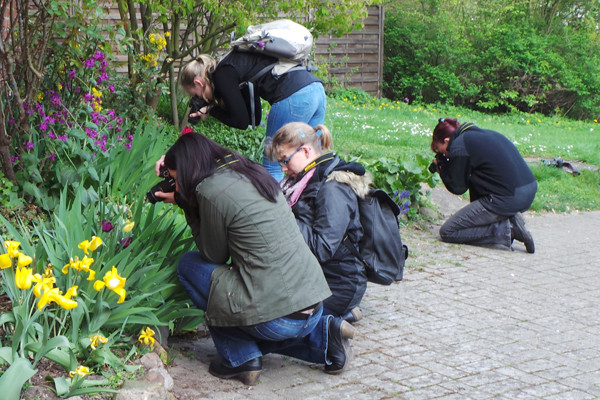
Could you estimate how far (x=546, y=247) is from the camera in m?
6.54

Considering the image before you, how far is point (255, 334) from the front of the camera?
3.48 meters

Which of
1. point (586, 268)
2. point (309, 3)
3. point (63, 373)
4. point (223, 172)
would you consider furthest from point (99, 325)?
point (309, 3)

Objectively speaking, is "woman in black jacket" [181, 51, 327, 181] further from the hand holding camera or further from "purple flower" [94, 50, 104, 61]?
"purple flower" [94, 50, 104, 61]

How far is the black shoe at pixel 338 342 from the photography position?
12.0ft

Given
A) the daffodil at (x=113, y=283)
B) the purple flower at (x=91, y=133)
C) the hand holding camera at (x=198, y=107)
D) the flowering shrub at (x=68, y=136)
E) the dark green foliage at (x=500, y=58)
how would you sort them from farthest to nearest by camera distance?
the dark green foliage at (x=500, y=58) < the purple flower at (x=91, y=133) < the flowering shrub at (x=68, y=136) < the hand holding camera at (x=198, y=107) < the daffodil at (x=113, y=283)

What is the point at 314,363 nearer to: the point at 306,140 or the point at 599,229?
the point at 306,140

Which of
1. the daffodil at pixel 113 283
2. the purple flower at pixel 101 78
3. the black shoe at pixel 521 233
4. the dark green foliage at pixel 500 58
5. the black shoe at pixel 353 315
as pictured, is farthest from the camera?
the dark green foliage at pixel 500 58

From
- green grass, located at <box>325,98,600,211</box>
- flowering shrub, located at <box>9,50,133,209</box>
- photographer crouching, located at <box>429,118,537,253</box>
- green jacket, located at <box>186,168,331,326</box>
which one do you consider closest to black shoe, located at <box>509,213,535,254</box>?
photographer crouching, located at <box>429,118,537,253</box>

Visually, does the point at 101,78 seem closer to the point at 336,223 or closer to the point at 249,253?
the point at 336,223

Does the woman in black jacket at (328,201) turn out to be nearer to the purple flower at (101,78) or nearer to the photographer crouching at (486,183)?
the purple flower at (101,78)

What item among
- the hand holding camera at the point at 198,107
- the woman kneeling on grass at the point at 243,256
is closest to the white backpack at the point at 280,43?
the hand holding camera at the point at 198,107

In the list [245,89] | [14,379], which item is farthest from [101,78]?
[14,379]

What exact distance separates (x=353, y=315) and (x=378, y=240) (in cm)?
53

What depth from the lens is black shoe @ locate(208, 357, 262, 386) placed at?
11.7 feet
